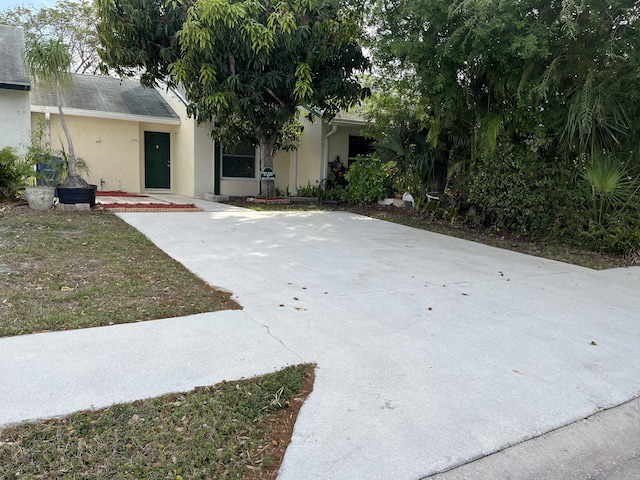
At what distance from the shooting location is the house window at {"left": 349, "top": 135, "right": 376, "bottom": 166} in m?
14.8

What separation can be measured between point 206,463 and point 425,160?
29.2ft

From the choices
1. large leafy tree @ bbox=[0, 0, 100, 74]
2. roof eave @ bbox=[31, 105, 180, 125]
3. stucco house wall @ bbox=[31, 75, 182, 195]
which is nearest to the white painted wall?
roof eave @ bbox=[31, 105, 180, 125]

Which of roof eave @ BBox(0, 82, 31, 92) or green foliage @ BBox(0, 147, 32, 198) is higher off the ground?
roof eave @ BBox(0, 82, 31, 92)

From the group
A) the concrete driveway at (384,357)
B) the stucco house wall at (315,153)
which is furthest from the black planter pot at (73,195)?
the stucco house wall at (315,153)

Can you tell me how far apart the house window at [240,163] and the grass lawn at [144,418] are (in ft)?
33.0

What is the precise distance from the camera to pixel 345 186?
14102 mm

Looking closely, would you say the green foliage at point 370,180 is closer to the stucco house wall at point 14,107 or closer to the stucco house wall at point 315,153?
the stucco house wall at point 315,153

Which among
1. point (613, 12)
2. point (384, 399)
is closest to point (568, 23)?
point (613, 12)

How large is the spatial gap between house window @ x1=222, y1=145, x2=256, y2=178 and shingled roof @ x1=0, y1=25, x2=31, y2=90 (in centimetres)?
551

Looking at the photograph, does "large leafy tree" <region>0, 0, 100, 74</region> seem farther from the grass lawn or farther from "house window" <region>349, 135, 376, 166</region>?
the grass lawn

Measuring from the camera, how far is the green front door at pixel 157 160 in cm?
1491

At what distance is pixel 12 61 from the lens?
35.1 ft

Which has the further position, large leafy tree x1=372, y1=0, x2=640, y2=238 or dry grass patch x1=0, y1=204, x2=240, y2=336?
large leafy tree x1=372, y1=0, x2=640, y2=238

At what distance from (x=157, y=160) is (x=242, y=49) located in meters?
6.34
